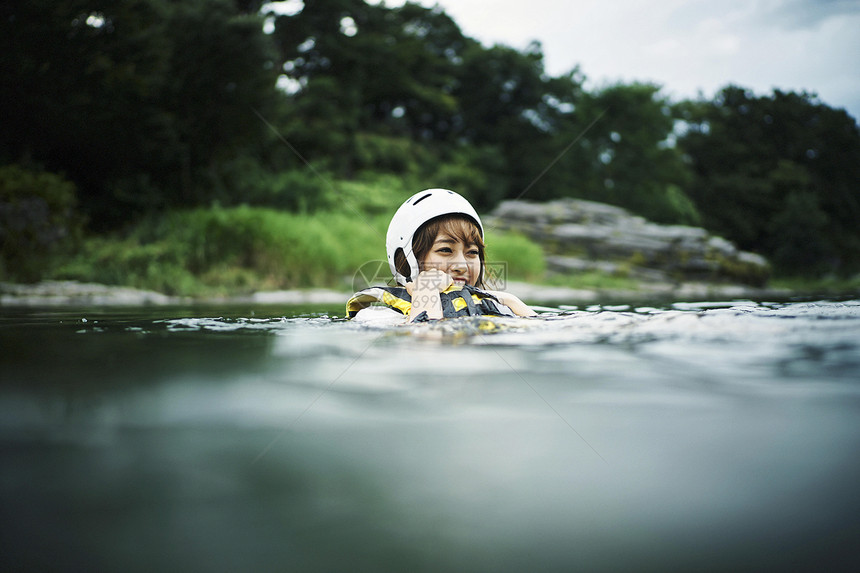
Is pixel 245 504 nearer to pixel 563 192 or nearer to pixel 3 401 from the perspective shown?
pixel 3 401

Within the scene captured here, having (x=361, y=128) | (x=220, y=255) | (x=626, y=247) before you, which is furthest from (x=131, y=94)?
(x=361, y=128)

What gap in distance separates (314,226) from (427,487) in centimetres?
1156

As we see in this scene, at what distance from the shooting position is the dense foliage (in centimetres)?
1141

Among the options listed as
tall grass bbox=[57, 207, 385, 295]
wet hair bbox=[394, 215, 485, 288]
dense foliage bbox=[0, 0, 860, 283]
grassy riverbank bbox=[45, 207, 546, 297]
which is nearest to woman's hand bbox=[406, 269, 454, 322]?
wet hair bbox=[394, 215, 485, 288]

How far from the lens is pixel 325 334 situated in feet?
9.94

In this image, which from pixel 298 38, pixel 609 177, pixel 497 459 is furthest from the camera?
pixel 609 177

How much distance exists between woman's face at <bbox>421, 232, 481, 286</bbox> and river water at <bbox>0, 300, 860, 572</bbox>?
1.68 m

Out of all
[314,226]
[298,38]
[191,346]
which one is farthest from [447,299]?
[298,38]

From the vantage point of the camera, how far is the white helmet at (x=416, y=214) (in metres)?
4.01

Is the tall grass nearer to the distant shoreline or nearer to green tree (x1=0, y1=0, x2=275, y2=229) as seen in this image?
the distant shoreline

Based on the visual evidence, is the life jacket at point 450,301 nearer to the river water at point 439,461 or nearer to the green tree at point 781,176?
the river water at point 439,461

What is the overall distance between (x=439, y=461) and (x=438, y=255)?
8.54ft

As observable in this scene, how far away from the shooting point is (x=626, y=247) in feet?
56.7

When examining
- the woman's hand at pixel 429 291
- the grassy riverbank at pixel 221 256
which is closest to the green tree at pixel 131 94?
the grassy riverbank at pixel 221 256
